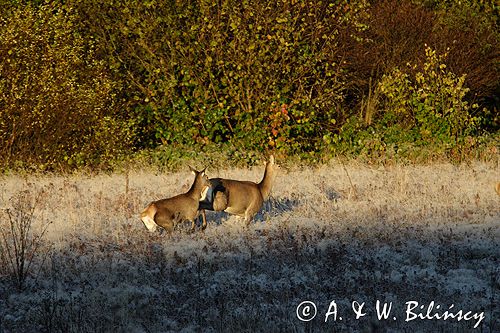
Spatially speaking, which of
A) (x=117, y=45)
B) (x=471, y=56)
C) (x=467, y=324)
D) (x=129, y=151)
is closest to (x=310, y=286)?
(x=467, y=324)

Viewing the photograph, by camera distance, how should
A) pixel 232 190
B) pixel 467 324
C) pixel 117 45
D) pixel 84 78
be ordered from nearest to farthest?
pixel 467 324 < pixel 232 190 < pixel 84 78 < pixel 117 45

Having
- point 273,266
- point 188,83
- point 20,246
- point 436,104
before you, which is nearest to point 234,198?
point 273,266

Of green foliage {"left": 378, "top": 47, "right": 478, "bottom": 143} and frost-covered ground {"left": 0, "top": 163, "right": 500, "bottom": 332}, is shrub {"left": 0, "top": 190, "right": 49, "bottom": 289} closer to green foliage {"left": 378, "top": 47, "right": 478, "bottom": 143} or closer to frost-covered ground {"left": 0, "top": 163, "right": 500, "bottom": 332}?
frost-covered ground {"left": 0, "top": 163, "right": 500, "bottom": 332}

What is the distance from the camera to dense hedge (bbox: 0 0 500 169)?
18141 millimetres

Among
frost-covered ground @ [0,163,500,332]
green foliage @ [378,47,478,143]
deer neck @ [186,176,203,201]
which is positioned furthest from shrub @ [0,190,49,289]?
green foliage @ [378,47,478,143]

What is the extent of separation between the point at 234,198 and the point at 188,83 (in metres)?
9.56

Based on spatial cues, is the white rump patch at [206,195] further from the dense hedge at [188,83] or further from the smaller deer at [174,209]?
the dense hedge at [188,83]

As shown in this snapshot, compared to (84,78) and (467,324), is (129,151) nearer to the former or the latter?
(84,78)

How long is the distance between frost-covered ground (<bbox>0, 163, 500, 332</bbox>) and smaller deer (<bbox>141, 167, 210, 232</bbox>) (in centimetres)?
19

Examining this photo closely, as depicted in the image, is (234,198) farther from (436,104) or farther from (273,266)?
(436,104)

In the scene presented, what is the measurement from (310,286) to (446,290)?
1257 millimetres

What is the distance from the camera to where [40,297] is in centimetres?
853

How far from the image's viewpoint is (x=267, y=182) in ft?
38.2

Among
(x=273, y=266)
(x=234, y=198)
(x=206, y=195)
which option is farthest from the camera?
(x=234, y=198)
